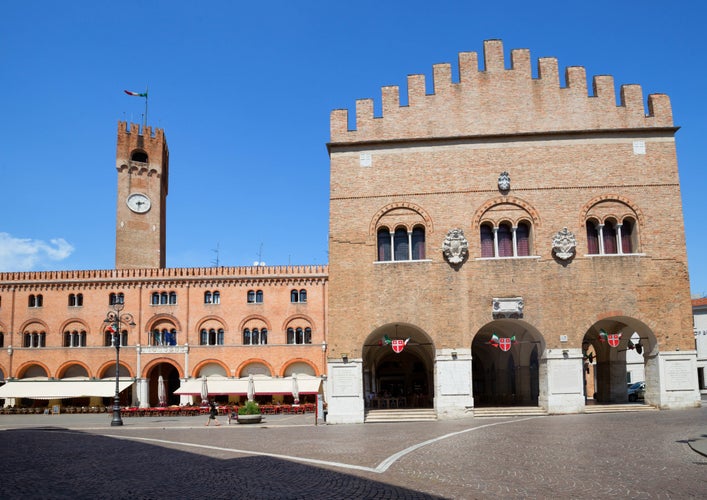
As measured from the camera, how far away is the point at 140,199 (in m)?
50.2

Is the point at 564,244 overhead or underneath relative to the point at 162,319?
overhead

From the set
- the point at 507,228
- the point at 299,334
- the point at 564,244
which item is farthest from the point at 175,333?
the point at 564,244

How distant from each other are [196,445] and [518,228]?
13304 mm

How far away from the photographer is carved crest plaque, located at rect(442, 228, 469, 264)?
22828 mm

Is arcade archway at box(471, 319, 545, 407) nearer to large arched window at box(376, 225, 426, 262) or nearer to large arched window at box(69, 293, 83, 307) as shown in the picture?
large arched window at box(376, 225, 426, 262)

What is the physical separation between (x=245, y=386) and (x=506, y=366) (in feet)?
55.7

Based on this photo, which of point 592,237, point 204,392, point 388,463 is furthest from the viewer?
point 204,392

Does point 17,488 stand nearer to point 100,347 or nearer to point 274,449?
point 274,449

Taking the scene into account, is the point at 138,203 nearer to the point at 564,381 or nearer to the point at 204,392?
the point at 204,392

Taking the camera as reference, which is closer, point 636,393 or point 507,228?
point 507,228

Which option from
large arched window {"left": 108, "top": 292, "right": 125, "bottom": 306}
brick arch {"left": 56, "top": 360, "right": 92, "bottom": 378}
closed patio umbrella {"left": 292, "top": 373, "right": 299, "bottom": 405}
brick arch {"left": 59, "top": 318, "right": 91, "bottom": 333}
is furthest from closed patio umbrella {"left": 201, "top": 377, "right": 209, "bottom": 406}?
brick arch {"left": 59, "top": 318, "right": 91, "bottom": 333}

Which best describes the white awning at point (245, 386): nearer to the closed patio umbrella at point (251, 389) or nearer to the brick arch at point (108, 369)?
the closed patio umbrella at point (251, 389)

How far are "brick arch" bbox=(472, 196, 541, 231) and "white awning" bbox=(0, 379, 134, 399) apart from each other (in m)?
26.6

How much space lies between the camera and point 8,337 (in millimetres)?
43031
